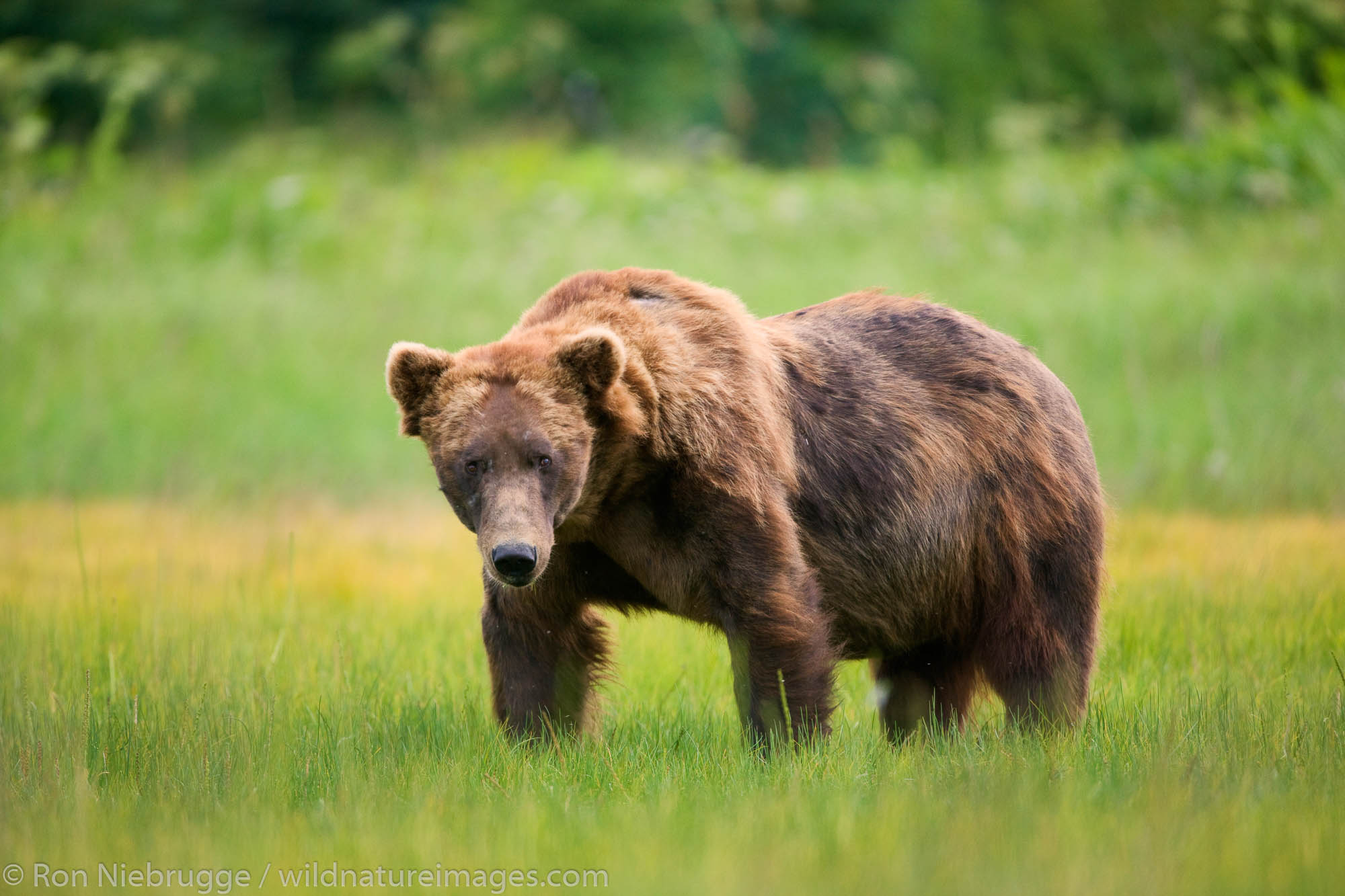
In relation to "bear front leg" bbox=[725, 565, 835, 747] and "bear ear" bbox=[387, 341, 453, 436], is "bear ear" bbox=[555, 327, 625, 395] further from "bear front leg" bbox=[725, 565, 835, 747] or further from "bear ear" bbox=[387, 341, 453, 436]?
"bear front leg" bbox=[725, 565, 835, 747]

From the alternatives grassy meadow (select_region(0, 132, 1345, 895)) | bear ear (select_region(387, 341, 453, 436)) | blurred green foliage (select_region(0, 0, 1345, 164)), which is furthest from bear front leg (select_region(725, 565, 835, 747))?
blurred green foliage (select_region(0, 0, 1345, 164))

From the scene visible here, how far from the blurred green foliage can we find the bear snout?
16.8 metres

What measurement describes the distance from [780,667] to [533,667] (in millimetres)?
950

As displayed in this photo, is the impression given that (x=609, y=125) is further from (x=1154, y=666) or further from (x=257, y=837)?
(x=257, y=837)

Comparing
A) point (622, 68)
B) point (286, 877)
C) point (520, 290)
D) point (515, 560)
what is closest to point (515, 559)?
point (515, 560)

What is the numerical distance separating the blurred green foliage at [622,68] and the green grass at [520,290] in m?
4.21

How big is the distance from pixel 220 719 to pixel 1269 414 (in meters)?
8.16

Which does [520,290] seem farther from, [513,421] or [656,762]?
[656,762]

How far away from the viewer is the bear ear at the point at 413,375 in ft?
15.0

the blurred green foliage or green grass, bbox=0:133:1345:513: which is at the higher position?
the blurred green foliage

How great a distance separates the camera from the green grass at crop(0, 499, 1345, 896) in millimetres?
3299

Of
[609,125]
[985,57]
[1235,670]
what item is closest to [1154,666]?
[1235,670]

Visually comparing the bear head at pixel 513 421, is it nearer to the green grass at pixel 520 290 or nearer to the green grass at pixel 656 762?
the green grass at pixel 656 762

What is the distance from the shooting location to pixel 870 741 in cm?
479
